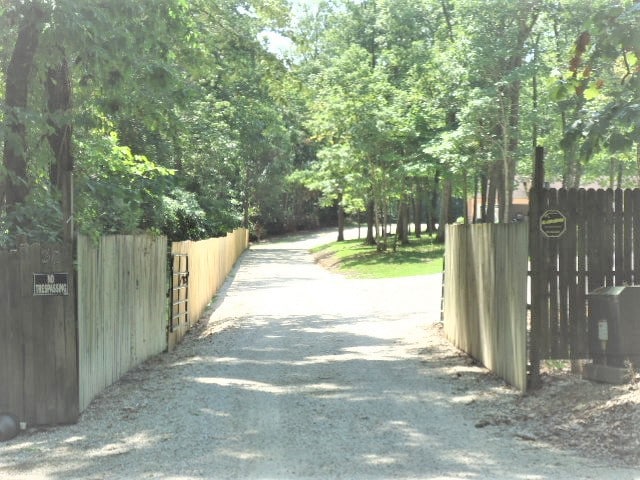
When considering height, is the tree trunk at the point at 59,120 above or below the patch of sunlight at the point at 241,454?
above

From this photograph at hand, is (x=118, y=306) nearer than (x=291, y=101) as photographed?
Yes

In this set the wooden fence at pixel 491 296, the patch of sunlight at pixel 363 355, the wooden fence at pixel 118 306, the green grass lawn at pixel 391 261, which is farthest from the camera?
the green grass lawn at pixel 391 261

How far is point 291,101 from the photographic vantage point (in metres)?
19.4

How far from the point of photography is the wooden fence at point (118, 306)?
736 centimetres

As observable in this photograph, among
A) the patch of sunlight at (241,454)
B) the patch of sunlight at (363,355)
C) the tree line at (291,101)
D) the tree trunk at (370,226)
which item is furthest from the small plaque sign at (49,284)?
the tree trunk at (370,226)

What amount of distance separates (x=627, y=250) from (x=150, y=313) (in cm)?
651

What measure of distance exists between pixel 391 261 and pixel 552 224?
25.0 m

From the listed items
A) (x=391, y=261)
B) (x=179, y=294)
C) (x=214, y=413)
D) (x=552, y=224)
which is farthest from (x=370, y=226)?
(x=214, y=413)

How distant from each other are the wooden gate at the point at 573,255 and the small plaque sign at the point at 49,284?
4735 mm

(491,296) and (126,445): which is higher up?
(491,296)

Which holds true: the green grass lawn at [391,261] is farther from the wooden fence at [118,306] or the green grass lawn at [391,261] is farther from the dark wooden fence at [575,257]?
the dark wooden fence at [575,257]

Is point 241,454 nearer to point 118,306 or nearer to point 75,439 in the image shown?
point 75,439

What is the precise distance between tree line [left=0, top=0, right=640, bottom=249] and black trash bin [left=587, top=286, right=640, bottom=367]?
148 cm

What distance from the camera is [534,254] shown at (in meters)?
7.42
